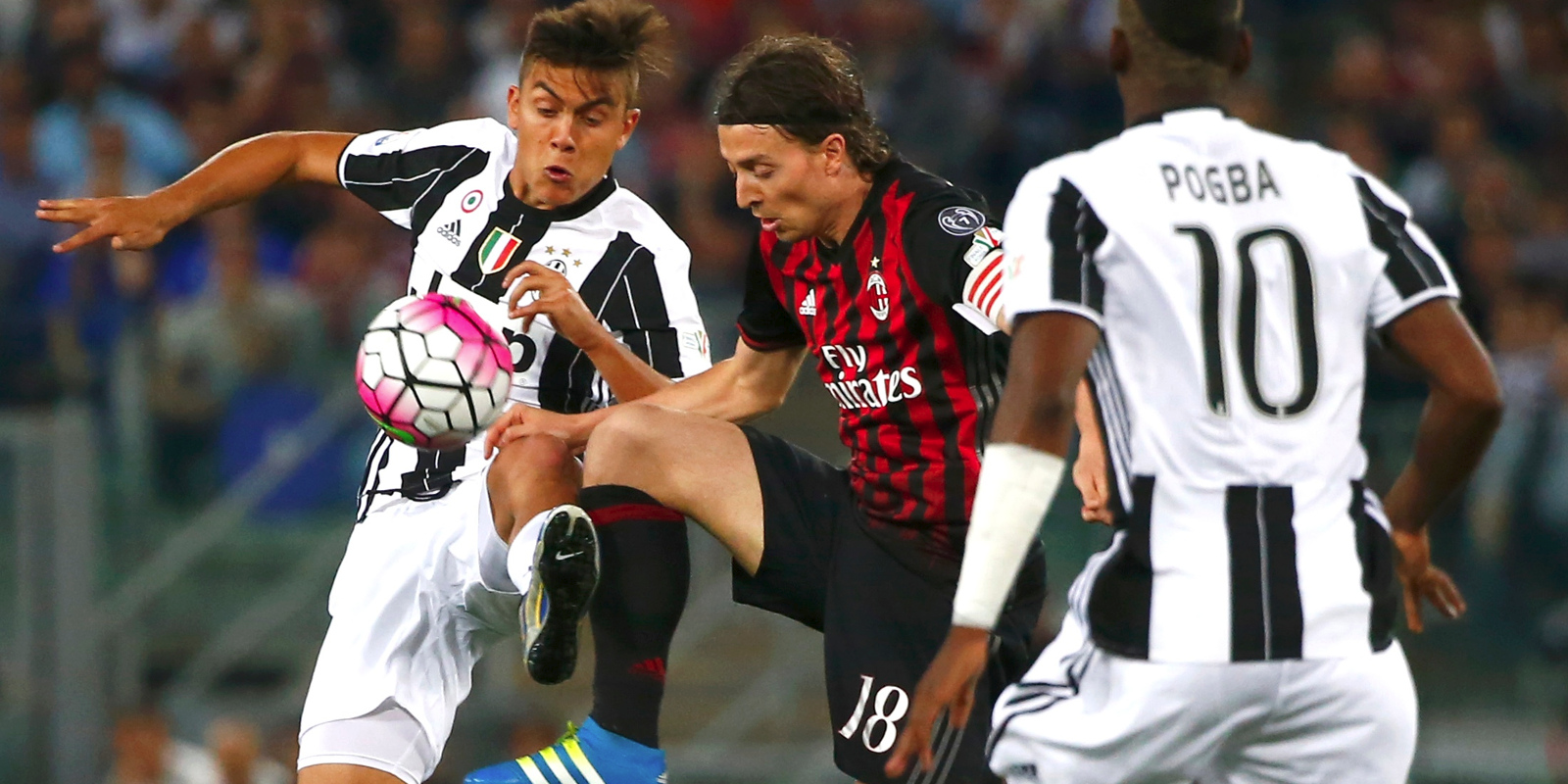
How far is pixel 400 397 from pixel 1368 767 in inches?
91.8

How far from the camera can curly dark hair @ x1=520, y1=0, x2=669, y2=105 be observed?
5.01m

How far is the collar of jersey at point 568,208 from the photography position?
203 inches

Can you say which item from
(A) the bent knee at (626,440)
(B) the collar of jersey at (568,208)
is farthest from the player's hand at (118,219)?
(A) the bent knee at (626,440)

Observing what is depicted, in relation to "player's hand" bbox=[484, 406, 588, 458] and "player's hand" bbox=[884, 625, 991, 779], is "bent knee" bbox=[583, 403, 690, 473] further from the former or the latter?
"player's hand" bbox=[884, 625, 991, 779]

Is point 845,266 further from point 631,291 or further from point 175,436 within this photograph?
point 175,436

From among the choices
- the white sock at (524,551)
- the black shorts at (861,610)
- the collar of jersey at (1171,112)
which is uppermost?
the collar of jersey at (1171,112)

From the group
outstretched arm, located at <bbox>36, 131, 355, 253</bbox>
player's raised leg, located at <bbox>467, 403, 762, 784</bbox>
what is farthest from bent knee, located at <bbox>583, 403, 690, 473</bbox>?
outstretched arm, located at <bbox>36, 131, 355, 253</bbox>

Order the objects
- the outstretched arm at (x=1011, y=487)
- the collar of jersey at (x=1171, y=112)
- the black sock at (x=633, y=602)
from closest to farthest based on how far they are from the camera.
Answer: the outstretched arm at (x=1011, y=487)
the collar of jersey at (x=1171, y=112)
the black sock at (x=633, y=602)

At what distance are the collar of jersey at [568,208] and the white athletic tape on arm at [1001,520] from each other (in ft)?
6.81

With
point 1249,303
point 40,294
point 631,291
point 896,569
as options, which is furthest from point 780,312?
point 40,294

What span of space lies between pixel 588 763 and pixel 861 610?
77 centimetres

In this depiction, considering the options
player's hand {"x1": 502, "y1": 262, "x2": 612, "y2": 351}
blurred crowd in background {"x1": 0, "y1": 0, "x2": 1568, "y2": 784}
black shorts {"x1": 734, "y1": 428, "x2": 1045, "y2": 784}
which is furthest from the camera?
blurred crowd in background {"x1": 0, "y1": 0, "x2": 1568, "y2": 784}

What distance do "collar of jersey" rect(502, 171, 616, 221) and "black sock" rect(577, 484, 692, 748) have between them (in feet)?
2.70

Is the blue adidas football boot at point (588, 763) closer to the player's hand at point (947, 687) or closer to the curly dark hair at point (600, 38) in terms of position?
the player's hand at point (947, 687)
